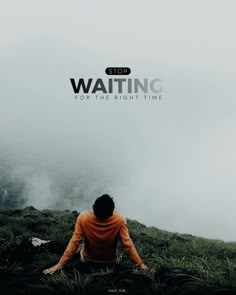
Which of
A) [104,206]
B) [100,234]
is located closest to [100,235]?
[100,234]

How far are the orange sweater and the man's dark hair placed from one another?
0.20 metres

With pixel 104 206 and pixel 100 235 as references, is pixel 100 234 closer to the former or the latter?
pixel 100 235

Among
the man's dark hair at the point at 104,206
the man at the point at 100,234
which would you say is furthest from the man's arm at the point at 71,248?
the man's dark hair at the point at 104,206

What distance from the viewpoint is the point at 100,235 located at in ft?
24.0

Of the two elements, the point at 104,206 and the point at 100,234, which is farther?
the point at 100,234

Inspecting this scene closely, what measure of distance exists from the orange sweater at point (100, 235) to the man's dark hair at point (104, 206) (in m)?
0.20

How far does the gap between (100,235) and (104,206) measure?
29.4 inches

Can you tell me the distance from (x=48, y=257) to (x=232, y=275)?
4.19 meters

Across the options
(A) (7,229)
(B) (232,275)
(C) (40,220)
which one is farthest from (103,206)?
(C) (40,220)

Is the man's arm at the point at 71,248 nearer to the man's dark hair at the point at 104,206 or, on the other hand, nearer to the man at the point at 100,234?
the man at the point at 100,234

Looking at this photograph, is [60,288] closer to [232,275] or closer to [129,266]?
[129,266]

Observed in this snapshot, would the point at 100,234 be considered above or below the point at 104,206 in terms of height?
below

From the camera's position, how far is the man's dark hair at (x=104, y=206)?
6.83m

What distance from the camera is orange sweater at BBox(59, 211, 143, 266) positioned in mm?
7195
